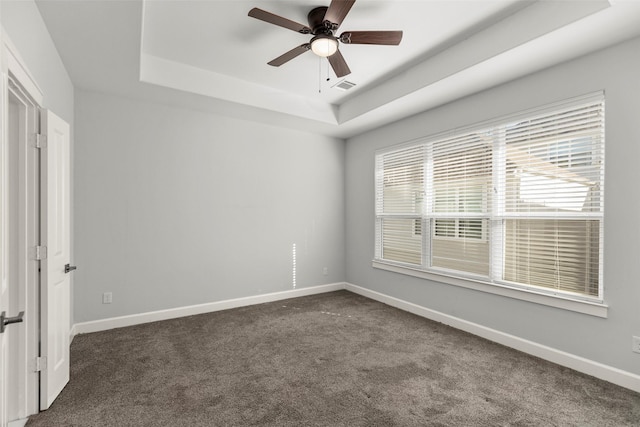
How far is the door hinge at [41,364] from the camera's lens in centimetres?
203

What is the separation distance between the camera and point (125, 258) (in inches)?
143

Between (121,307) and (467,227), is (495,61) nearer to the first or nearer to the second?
(467,227)

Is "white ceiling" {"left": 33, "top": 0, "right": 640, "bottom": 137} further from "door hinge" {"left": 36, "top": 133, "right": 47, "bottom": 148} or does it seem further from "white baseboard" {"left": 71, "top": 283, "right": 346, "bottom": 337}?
"white baseboard" {"left": 71, "top": 283, "right": 346, "bottom": 337}


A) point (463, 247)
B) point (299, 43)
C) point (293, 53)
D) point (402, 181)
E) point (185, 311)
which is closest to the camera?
point (293, 53)

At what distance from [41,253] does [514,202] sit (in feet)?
12.9

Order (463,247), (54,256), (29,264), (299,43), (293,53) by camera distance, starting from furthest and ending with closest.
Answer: (463,247)
(299,43)
(293,53)
(54,256)
(29,264)

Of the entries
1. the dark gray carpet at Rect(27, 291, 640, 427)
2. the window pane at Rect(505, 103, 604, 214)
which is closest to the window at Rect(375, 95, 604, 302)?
the window pane at Rect(505, 103, 604, 214)

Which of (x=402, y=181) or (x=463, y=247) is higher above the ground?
(x=402, y=181)

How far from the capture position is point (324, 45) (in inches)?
98.5

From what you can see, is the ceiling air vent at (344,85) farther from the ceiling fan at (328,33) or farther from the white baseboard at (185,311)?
the white baseboard at (185,311)

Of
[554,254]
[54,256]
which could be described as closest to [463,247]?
[554,254]

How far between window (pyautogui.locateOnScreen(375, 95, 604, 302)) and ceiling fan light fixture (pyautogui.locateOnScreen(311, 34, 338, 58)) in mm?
1891

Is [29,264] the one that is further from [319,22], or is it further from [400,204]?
[400,204]

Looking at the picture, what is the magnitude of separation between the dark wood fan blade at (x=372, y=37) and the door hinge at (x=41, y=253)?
8.47 feet
